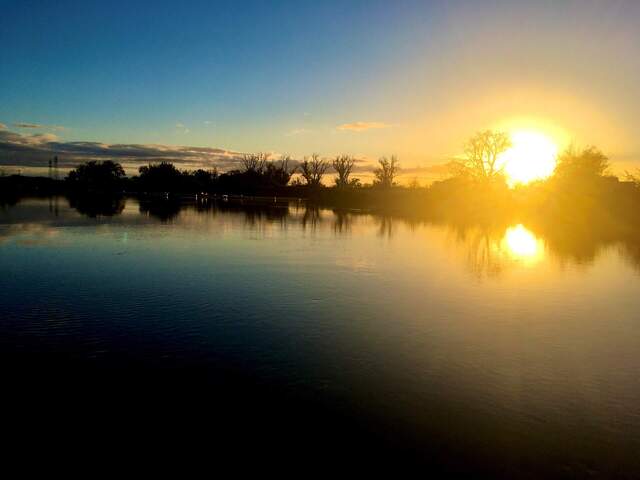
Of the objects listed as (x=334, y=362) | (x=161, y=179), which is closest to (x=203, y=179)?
(x=161, y=179)

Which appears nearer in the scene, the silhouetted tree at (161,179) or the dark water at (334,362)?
the dark water at (334,362)

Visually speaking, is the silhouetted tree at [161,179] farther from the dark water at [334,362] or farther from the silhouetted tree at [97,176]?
→ the dark water at [334,362]

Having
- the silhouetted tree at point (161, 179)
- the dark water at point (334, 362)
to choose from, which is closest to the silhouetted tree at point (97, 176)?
the silhouetted tree at point (161, 179)

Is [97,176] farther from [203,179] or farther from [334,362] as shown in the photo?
[334,362]

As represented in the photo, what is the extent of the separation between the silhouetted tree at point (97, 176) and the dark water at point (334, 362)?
505ft

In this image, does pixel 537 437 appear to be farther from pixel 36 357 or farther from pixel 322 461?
pixel 36 357

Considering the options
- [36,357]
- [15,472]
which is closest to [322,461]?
[15,472]

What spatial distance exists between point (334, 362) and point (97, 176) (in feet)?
577

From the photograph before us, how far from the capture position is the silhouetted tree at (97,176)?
155 m

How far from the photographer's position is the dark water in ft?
17.4

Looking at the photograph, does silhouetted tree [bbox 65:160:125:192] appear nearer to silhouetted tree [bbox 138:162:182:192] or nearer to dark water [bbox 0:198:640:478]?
silhouetted tree [bbox 138:162:182:192]

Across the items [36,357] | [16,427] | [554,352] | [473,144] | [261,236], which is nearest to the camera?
[16,427]

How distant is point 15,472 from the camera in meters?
4.55

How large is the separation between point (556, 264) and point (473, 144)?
60240 mm
